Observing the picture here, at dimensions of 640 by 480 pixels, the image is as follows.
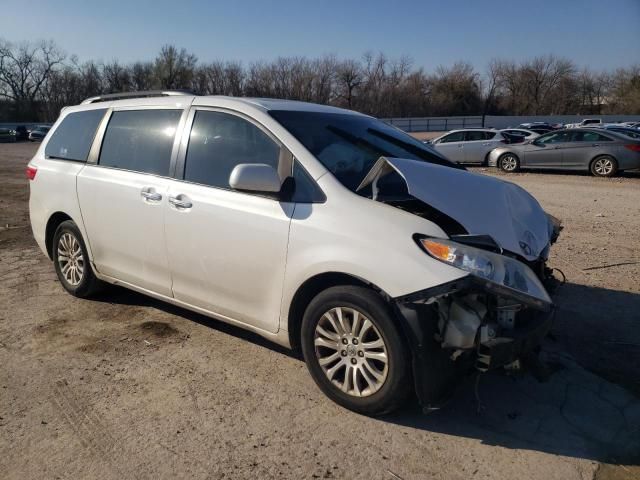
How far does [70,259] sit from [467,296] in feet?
13.2

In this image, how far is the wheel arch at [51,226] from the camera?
5.40 metres

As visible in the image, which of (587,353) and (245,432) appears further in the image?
(587,353)

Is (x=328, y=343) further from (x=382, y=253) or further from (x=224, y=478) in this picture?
(x=224, y=478)

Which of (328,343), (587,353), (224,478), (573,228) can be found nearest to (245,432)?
(224,478)

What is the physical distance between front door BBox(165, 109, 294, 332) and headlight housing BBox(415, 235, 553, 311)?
3.22 ft

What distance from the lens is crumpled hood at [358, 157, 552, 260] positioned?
3.29 m

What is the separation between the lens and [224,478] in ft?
9.12

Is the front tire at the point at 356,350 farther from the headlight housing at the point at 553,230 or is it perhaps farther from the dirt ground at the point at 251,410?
the headlight housing at the point at 553,230

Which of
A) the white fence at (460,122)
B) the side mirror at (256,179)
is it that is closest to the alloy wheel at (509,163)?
the side mirror at (256,179)

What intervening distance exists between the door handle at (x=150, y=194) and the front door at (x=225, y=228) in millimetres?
135

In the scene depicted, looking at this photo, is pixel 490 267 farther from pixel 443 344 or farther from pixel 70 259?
pixel 70 259

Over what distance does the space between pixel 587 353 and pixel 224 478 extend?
2927 millimetres

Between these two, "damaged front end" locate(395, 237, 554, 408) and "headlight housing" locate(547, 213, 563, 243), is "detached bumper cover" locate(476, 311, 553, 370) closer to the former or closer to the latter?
"damaged front end" locate(395, 237, 554, 408)

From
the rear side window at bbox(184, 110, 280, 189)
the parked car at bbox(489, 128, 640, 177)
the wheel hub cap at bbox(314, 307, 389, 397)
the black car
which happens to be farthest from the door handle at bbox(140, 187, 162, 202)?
the black car
